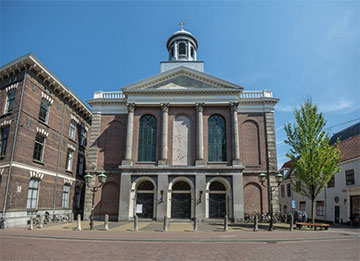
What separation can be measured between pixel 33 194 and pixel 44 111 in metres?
7.67

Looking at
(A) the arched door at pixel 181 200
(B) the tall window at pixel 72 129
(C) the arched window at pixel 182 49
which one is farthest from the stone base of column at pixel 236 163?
(B) the tall window at pixel 72 129

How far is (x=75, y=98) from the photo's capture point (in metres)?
28.7

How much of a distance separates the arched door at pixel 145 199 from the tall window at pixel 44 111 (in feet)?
37.1

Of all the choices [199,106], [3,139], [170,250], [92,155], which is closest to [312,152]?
[199,106]

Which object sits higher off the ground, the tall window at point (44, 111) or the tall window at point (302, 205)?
the tall window at point (44, 111)

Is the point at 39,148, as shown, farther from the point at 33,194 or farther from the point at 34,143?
the point at 33,194

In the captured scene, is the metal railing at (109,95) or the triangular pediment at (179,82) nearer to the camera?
the triangular pediment at (179,82)

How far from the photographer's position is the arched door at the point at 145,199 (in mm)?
25234

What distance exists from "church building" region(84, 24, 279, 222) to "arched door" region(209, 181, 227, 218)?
10 cm

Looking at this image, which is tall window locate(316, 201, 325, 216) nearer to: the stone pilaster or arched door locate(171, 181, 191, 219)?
arched door locate(171, 181, 191, 219)

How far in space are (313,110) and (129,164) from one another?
18.0 meters

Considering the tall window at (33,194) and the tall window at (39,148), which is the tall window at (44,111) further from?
the tall window at (33,194)

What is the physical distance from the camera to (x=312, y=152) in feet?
68.3

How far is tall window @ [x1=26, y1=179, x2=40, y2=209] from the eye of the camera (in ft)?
68.7
